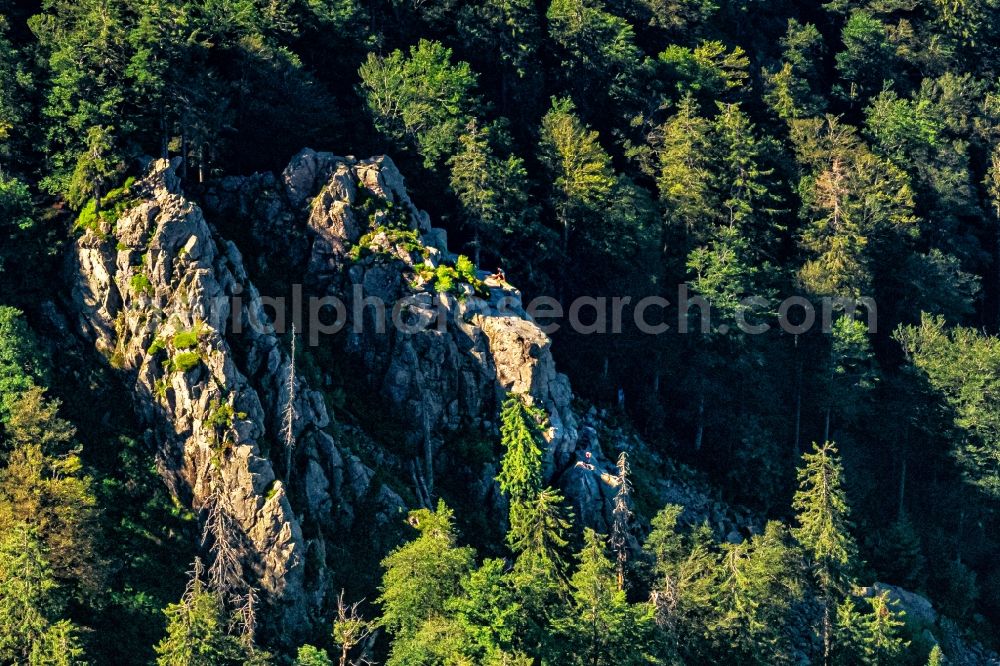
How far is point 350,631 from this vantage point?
64.0 metres

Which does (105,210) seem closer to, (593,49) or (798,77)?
(593,49)

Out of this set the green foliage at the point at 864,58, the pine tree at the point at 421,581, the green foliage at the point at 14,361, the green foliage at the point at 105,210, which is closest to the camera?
the pine tree at the point at 421,581

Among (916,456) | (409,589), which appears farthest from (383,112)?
(916,456)

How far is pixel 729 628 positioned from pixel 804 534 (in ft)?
25.1

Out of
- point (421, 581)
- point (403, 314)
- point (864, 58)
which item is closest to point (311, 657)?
point (421, 581)

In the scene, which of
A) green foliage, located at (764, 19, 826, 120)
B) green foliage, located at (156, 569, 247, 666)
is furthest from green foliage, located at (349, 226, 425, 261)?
green foliage, located at (764, 19, 826, 120)

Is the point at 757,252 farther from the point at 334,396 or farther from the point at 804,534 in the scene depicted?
the point at 334,396

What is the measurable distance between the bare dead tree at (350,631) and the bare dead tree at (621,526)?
40.0 ft

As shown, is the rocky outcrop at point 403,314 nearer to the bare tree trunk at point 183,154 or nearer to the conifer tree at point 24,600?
the bare tree trunk at point 183,154

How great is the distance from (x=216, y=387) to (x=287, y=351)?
4.78 metres

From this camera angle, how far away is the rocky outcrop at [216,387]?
65625 mm

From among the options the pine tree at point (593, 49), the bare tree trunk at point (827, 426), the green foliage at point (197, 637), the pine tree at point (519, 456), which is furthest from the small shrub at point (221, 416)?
the bare tree trunk at point (827, 426)

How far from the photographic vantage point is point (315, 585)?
218 feet

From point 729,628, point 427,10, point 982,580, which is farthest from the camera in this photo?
point 982,580
